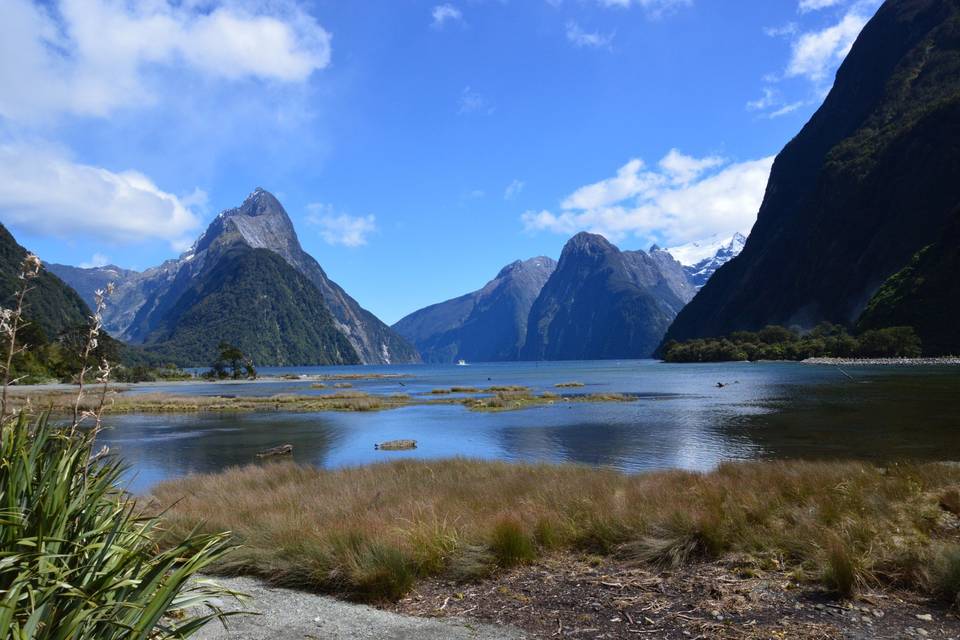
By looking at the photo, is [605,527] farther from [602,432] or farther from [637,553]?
[602,432]

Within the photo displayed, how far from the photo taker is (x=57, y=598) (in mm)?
3682

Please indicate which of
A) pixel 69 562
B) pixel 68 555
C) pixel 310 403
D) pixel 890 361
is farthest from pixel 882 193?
pixel 68 555

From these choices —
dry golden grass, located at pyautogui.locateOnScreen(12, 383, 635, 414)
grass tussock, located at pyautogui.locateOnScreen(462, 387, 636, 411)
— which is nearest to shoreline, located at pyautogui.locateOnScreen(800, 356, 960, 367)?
grass tussock, located at pyautogui.locateOnScreen(462, 387, 636, 411)

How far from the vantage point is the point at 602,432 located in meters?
34.5

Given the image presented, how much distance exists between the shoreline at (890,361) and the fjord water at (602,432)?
51.8 metres

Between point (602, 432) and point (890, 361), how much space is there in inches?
4048

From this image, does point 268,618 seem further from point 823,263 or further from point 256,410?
point 823,263

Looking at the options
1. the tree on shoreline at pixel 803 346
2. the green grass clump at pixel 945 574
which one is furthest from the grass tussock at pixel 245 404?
the tree on shoreline at pixel 803 346

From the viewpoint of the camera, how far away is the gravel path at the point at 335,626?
6.10 m

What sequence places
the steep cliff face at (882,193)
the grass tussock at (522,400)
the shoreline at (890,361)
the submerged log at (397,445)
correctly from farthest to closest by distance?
the steep cliff face at (882,193)
the shoreline at (890,361)
the grass tussock at (522,400)
the submerged log at (397,445)

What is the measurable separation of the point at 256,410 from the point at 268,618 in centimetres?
5522

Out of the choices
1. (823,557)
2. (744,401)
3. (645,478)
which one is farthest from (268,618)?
(744,401)

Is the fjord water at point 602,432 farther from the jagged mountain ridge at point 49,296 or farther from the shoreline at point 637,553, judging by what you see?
the jagged mountain ridge at point 49,296

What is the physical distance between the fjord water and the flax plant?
13.3m
